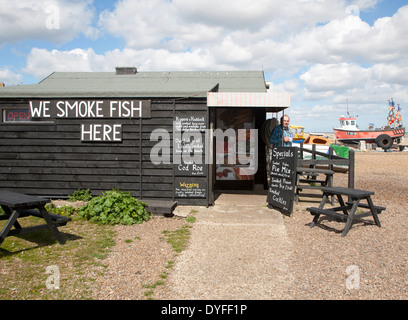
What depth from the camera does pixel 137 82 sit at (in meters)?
11.1

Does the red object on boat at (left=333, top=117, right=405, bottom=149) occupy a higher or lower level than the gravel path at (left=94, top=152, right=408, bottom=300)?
higher

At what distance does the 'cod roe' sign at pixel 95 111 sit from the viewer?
8.84m

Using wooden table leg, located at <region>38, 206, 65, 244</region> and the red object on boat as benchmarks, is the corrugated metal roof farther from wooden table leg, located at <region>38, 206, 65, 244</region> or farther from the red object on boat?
the red object on boat

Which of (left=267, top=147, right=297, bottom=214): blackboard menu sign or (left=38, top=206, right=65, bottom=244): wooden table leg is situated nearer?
(left=38, top=206, right=65, bottom=244): wooden table leg

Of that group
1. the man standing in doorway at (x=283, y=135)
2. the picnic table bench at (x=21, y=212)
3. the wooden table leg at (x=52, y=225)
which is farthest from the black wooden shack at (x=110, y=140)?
the wooden table leg at (x=52, y=225)

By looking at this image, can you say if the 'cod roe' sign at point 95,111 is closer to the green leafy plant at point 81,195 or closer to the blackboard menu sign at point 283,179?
the green leafy plant at point 81,195

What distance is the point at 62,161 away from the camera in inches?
359

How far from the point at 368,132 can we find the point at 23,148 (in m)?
43.0

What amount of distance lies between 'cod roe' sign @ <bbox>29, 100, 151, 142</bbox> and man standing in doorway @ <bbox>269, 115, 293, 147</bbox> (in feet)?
11.5

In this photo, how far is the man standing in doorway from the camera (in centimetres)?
942

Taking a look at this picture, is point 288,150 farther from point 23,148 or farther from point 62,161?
point 23,148

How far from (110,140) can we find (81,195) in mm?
1556

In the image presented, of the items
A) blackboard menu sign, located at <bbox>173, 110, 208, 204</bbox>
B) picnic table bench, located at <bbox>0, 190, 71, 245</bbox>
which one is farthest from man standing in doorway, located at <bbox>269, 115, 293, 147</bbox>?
picnic table bench, located at <bbox>0, 190, 71, 245</bbox>
